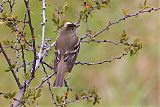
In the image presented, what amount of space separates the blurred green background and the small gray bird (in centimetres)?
131

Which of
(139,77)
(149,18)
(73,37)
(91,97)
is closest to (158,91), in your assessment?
(139,77)

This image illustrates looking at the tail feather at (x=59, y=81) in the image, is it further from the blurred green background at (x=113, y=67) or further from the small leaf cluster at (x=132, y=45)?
the blurred green background at (x=113, y=67)

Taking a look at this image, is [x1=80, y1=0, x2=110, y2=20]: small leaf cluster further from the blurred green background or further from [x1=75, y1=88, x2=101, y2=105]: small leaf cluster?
the blurred green background

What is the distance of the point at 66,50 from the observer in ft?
19.4

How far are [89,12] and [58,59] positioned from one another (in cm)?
114

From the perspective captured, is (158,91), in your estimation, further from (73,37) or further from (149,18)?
(73,37)

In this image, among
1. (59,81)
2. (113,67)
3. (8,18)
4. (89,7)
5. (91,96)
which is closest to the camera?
(8,18)

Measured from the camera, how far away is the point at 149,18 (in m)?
9.17

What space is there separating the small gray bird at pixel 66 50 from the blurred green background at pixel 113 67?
131 cm

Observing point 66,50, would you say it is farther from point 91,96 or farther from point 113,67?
point 113,67

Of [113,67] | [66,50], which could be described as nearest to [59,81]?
[66,50]

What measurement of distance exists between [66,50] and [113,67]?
8.09ft

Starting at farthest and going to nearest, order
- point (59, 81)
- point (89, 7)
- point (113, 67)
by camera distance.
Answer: point (113, 67)
point (59, 81)
point (89, 7)

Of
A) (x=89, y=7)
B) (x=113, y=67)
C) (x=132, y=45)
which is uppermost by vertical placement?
(x=89, y=7)
